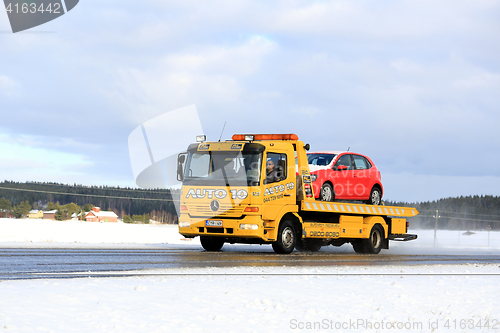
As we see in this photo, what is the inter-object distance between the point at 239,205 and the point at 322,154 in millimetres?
3723

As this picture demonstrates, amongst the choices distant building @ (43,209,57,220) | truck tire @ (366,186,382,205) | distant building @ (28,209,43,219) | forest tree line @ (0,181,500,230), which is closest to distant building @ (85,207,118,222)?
forest tree line @ (0,181,500,230)

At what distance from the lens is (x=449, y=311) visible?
765 cm

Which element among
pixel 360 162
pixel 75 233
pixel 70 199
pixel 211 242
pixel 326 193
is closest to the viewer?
pixel 326 193

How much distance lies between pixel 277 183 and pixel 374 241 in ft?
18.7

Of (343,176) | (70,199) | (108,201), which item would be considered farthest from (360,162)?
(108,201)

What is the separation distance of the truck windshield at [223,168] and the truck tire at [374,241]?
595 centimetres

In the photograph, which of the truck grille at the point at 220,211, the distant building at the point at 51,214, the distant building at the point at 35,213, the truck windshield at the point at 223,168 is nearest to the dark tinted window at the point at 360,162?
the truck windshield at the point at 223,168

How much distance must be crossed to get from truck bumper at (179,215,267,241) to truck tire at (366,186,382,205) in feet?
16.6

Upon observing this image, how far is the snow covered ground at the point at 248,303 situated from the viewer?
577 cm

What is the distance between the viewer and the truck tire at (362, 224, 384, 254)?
1908 cm

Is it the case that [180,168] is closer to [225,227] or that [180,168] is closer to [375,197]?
[225,227]

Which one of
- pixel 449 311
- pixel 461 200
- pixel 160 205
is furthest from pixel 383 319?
pixel 461 200

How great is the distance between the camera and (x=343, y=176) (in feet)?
57.0

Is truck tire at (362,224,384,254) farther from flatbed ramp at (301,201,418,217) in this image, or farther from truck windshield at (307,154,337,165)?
truck windshield at (307,154,337,165)
